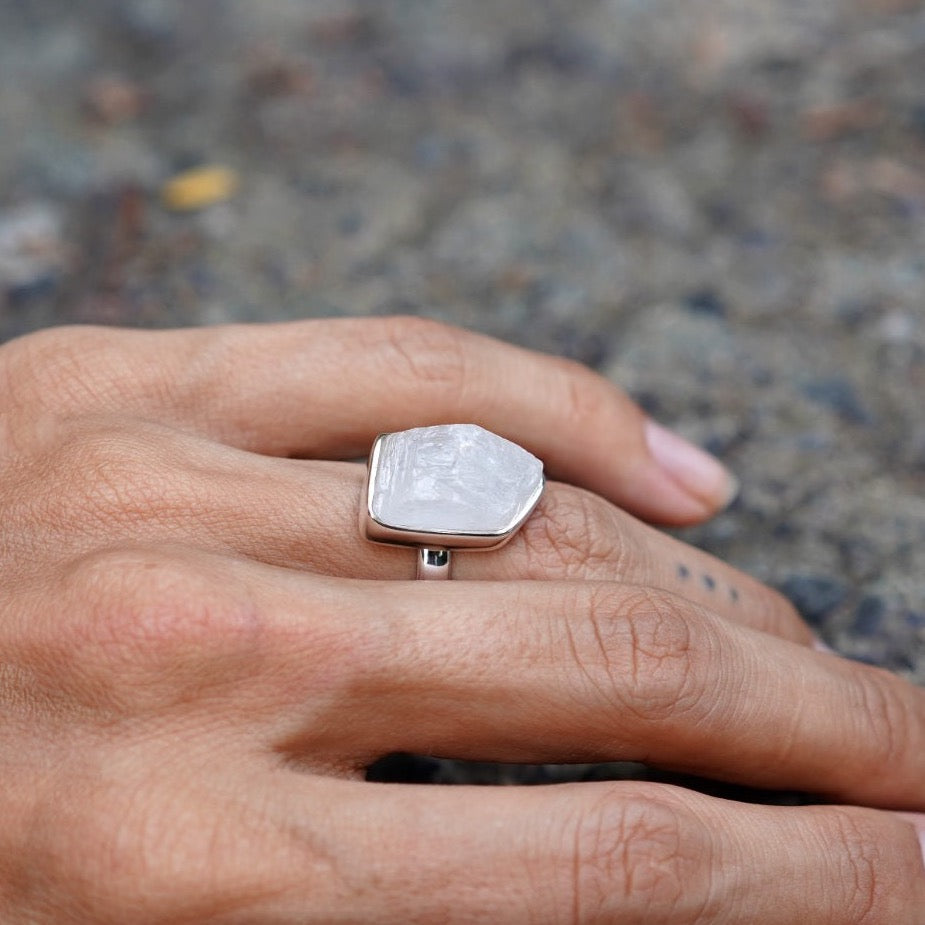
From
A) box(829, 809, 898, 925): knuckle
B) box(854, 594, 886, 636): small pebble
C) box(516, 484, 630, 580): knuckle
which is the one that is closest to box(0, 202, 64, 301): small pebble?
box(516, 484, 630, 580): knuckle

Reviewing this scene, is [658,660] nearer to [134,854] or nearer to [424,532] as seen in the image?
[424,532]

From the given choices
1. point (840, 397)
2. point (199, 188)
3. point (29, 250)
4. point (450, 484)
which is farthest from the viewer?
point (199, 188)

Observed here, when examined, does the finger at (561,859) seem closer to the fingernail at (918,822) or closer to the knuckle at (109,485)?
the fingernail at (918,822)

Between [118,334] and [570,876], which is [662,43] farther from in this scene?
[570,876]

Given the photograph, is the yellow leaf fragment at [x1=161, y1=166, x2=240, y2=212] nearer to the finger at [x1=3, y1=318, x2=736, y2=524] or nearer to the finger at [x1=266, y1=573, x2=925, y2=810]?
the finger at [x1=3, y1=318, x2=736, y2=524]

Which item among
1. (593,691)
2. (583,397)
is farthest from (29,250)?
(593,691)

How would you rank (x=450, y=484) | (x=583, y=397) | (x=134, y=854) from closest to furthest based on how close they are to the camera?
(x=134, y=854)
(x=450, y=484)
(x=583, y=397)

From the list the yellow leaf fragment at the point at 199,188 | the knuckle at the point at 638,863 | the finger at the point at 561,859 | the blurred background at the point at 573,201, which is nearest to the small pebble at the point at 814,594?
the blurred background at the point at 573,201
